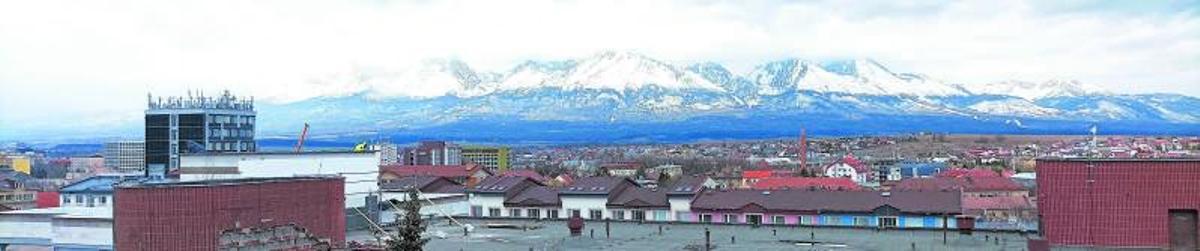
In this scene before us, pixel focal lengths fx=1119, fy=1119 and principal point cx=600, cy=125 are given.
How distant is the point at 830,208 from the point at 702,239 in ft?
A: 44.4

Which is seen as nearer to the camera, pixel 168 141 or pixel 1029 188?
pixel 168 141

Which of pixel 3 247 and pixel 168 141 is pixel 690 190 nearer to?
pixel 3 247

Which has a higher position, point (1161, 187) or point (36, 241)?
point (1161, 187)

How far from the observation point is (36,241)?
37.9 m

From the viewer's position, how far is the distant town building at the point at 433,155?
576 feet

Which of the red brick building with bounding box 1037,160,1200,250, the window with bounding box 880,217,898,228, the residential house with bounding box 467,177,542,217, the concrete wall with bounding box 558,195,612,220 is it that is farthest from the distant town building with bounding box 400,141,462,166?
the red brick building with bounding box 1037,160,1200,250

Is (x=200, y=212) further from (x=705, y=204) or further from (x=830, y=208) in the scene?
(x=830, y=208)

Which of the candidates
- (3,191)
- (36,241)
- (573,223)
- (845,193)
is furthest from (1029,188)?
(3,191)

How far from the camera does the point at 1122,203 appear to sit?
91.5 ft

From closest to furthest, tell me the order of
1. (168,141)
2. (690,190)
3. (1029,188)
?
(690,190)
(168,141)
(1029,188)

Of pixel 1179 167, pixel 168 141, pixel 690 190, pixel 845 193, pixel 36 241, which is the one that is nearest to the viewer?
pixel 1179 167

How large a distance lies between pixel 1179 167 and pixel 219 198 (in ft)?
80.5

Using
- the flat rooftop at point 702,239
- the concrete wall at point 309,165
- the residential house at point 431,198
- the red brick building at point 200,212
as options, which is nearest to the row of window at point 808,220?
the flat rooftop at point 702,239

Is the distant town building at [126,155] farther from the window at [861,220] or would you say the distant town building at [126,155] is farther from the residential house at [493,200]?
the window at [861,220]
